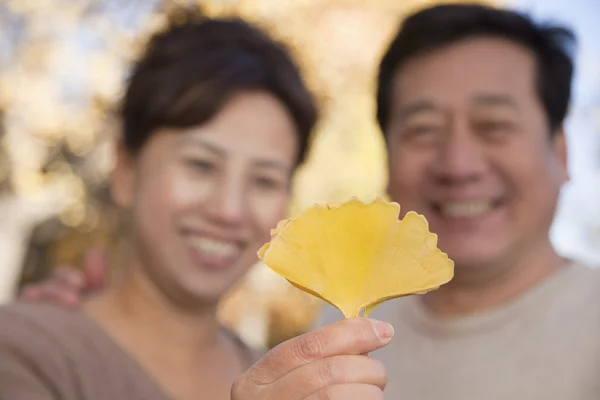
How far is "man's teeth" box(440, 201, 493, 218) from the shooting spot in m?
1.99

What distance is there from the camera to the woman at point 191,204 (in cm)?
205

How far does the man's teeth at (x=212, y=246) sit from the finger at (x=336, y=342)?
1.08 metres

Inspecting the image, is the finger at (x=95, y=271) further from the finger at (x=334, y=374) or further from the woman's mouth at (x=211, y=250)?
the finger at (x=334, y=374)

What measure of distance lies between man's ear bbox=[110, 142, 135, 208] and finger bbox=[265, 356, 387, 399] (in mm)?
1467

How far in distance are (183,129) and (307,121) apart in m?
0.48

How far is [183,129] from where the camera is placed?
2.10 m

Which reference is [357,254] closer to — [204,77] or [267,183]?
[267,183]

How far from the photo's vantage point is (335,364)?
99cm

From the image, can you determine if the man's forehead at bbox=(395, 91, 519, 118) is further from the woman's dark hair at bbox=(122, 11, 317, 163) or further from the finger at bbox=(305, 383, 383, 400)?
the finger at bbox=(305, 383, 383, 400)

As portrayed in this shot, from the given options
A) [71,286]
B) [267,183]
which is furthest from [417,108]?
[71,286]

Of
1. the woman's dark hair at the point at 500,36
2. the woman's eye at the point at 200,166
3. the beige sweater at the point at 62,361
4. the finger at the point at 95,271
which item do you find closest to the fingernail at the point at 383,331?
the beige sweater at the point at 62,361

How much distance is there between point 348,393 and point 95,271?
168cm

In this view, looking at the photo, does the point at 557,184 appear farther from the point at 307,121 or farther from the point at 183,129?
the point at 183,129

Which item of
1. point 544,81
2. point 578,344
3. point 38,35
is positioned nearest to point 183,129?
point 544,81
